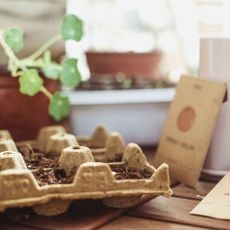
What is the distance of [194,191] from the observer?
3.12 feet

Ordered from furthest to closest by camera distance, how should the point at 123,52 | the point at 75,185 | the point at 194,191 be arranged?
the point at 123,52 < the point at 194,191 < the point at 75,185

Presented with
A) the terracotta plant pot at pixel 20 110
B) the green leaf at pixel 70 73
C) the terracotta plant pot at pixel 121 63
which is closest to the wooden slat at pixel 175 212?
the green leaf at pixel 70 73

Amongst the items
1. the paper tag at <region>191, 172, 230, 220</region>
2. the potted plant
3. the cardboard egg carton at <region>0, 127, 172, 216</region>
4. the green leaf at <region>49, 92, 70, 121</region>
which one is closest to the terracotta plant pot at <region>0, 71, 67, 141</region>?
the potted plant

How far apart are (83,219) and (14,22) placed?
1.97 feet

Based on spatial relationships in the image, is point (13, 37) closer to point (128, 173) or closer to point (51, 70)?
point (51, 70)

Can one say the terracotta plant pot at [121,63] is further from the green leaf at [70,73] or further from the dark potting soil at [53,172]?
the dark potting soil at [53,172]

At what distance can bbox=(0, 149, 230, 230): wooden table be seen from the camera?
76 cm

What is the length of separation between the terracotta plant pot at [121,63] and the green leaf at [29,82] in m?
0.41

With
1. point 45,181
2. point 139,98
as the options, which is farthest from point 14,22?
point 45,181

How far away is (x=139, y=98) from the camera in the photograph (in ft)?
4.31

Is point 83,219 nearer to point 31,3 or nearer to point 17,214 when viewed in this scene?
point 17,214

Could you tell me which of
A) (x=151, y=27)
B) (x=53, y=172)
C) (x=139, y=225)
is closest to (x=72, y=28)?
(x=53, y=172)

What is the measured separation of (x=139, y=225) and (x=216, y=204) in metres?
0.13

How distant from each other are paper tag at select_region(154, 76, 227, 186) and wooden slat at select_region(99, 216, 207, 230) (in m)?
0.22
